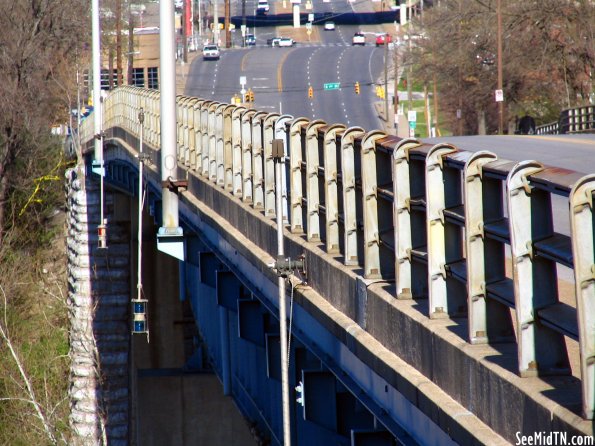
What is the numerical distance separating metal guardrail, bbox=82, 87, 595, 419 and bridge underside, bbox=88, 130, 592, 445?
0.17m

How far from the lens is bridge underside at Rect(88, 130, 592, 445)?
6.11 m

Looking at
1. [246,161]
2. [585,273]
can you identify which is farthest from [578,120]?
[585,273]

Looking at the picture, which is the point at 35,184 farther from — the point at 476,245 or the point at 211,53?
the point at 211,53

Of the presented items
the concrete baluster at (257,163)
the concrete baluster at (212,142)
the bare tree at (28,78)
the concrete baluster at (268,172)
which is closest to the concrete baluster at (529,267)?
the concrete baluster at (268,172)

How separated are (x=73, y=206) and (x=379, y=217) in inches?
1839

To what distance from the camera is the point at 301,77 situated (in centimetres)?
11244

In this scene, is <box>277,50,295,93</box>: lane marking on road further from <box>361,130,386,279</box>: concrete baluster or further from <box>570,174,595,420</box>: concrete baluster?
<box>570,174,595,420</box>: concrete baluster

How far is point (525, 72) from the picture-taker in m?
66.2

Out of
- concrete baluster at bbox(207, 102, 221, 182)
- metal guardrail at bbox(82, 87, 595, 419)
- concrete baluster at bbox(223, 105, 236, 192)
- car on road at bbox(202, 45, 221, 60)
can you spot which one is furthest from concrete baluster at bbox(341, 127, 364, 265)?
car on road at bbox(202, 45, 221, 60)

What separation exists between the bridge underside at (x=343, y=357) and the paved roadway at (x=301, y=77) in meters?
64.6

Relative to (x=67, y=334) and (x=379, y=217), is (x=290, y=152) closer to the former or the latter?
(x=379, y=217)

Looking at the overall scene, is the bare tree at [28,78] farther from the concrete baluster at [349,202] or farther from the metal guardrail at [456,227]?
the concrete baluster at [349,202]

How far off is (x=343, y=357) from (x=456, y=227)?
1989 mm

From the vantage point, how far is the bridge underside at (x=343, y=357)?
611cm
